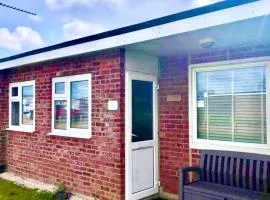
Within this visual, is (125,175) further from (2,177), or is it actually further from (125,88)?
(2,177)

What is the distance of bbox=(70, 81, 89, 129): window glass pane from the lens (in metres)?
6.01

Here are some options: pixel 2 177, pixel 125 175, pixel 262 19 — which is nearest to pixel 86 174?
pixel 125 175

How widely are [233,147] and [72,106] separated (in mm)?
3549

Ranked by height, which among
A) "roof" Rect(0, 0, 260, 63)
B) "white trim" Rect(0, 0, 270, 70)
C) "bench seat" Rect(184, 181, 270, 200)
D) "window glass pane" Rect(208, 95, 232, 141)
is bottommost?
"bench seat" Rect(184, 181, 270, 200)

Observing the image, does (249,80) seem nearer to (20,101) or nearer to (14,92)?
(20,101)

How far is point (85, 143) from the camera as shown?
5.87 m

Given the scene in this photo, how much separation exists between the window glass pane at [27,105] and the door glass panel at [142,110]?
3443 mm

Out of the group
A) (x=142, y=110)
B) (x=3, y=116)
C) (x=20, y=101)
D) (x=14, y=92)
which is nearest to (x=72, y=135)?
(x=142, y=110)

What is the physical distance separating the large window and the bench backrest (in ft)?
8.13

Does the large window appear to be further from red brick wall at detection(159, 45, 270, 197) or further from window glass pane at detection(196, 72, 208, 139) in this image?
window glass pane at detection(196, 72, 208, 139)

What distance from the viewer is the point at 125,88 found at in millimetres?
5281

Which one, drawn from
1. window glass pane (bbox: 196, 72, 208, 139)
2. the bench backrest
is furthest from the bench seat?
window glass pane (bbox: 196, 72, 208, 139)

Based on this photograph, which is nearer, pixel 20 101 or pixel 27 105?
pixel 27 105

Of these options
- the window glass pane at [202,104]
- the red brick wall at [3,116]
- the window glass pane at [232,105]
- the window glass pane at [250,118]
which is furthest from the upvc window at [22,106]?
the window glass pane at [250,118]
